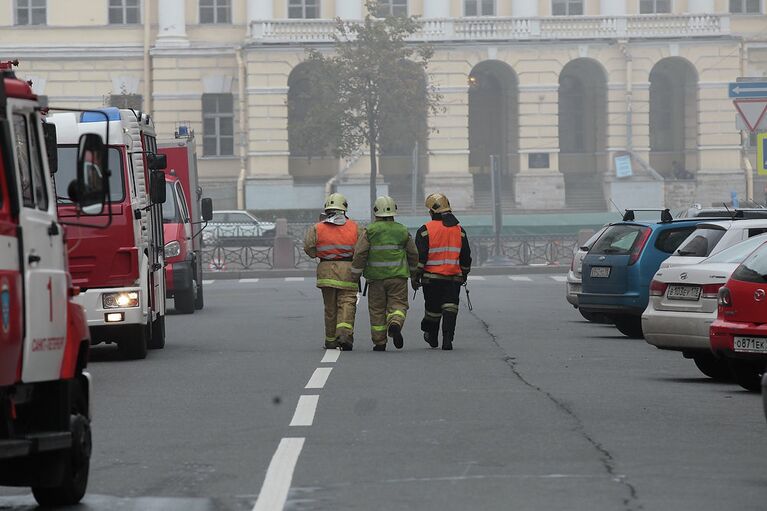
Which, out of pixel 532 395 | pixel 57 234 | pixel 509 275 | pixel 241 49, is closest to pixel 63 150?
pixel 532 395

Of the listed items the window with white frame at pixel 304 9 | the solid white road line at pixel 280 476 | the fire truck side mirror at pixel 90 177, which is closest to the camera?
the fire truck side mirror at pixel 90 177

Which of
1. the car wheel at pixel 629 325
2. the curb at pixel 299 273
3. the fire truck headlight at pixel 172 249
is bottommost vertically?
the curb at pixel 299 273

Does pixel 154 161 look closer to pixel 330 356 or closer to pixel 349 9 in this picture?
pixel 330 356

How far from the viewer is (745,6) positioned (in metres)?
67.8

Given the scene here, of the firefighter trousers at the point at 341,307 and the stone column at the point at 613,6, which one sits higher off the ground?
the stone column at the point at 613,6

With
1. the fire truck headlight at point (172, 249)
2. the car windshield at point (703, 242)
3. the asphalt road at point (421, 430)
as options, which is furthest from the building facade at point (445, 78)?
the car windshield at point (703, 242)

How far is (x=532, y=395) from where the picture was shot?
1405 cm

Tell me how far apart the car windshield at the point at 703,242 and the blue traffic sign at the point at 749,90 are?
320 inches

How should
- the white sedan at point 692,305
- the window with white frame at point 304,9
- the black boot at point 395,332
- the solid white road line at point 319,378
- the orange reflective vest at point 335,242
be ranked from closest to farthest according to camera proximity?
the solid white road line at point 319,378, the white sedan at point 692,305, the black boot at point 395,332, the orange reflective vest at point 335,242, the window with white frame at point 304,9

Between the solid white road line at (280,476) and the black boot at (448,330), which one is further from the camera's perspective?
the black boot at (448,330)

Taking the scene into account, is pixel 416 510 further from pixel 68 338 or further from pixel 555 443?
pixel 555 443

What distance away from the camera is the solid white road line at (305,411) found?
1225 cm

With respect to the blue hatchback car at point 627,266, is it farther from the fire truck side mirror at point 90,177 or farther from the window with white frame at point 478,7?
the window with white frame at point 478,7

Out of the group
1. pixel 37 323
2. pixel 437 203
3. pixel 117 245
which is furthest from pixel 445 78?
pixel 37 323
